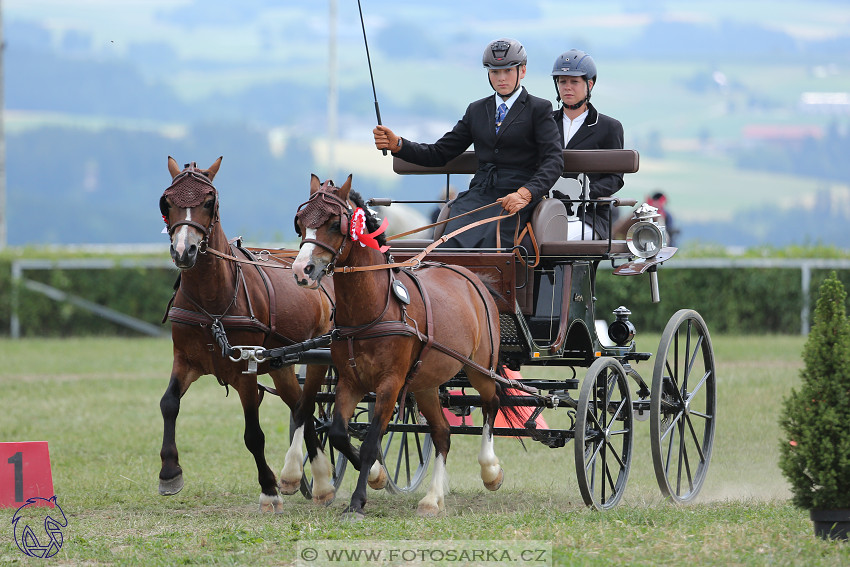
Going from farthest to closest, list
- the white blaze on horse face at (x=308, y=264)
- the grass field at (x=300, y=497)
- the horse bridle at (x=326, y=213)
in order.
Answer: the horse bridle at (x=326, y=213), the white blaze on horse face at (x=308, y=264), the grass field at (x=300, y=497)

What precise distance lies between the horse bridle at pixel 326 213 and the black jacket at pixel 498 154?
168 centimetres

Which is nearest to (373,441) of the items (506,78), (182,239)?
(182,239)

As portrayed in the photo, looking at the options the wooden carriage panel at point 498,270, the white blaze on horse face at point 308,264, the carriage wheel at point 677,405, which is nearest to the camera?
the white blaze on horse face at point 308,264

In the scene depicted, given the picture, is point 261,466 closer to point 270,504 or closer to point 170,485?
point 270,504

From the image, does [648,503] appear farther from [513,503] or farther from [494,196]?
Answer: [494,196]

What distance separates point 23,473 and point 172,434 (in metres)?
1.15

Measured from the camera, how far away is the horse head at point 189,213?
21.1ft

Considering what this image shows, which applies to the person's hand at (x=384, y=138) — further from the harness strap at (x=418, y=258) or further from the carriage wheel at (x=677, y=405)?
the carriage wheel at (x=677, y=405)

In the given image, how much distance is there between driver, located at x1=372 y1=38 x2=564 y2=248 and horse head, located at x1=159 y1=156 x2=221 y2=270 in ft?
4.60

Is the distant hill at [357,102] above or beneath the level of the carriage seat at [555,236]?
above

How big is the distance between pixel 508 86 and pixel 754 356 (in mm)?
9973

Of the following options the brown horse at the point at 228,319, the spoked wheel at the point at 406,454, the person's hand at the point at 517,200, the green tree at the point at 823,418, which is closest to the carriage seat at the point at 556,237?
the person's hand at the point at 517,200

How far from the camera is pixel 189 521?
271 inches

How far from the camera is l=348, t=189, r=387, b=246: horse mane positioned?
6398 millimetres
